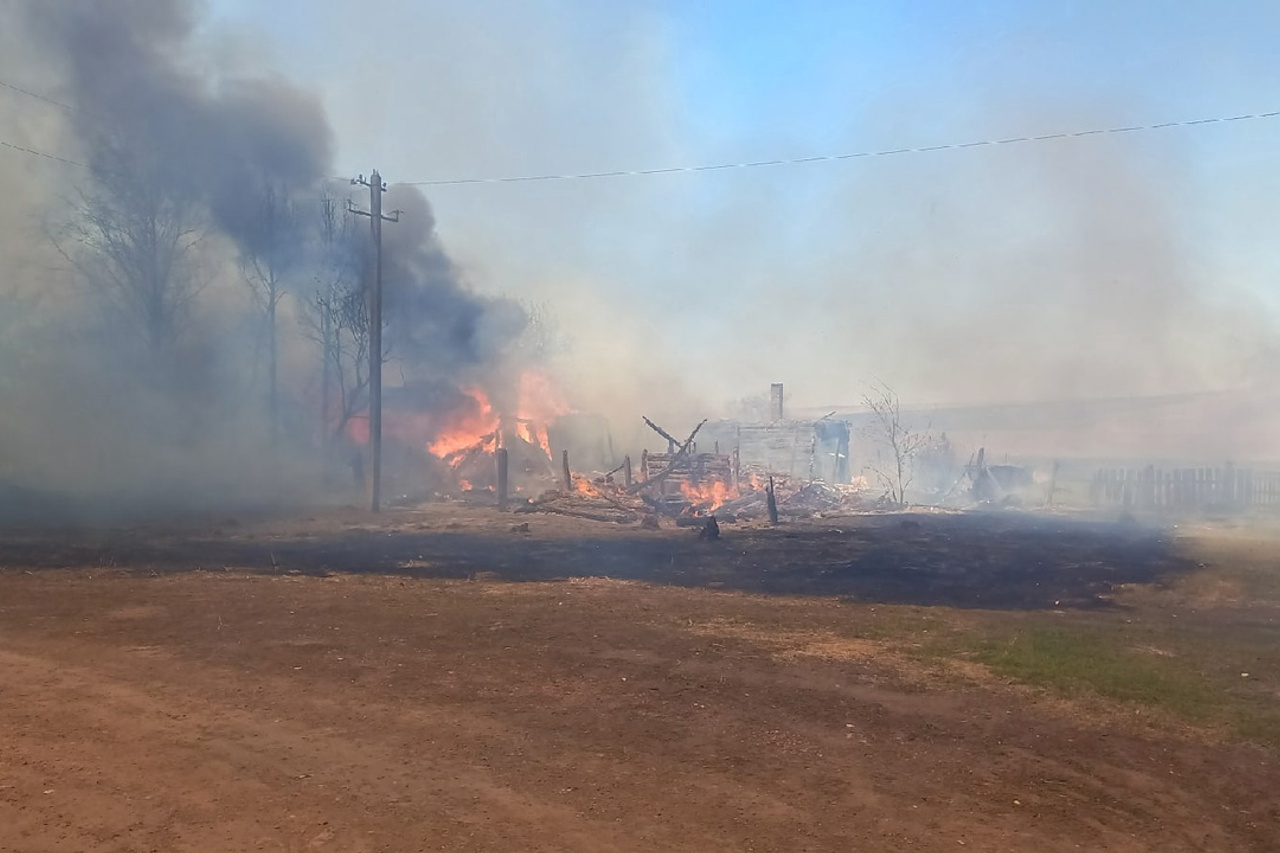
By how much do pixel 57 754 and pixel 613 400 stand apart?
153ft

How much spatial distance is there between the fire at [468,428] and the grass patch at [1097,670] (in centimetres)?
2731

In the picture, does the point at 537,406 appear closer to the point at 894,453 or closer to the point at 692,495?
the point at 692,495

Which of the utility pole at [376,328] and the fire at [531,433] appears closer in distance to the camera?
the utility pole at [376,328]

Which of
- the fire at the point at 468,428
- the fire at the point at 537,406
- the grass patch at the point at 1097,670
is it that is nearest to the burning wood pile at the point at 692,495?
the fire at the point at 468,428

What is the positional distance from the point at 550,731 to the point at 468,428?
96.6ft

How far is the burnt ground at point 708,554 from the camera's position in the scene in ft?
44.3

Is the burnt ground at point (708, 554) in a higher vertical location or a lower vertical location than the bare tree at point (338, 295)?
lower

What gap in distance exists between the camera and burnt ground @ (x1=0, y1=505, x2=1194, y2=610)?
13.5 meters

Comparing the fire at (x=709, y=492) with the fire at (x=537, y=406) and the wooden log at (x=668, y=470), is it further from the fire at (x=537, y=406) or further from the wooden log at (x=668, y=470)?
the fire at (x=537, y=406)

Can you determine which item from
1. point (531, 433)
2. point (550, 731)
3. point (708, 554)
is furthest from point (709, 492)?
point (550, 731)

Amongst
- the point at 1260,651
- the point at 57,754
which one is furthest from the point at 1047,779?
the point at 57,754

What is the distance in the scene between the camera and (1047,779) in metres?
5.40

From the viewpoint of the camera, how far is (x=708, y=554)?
17.0m

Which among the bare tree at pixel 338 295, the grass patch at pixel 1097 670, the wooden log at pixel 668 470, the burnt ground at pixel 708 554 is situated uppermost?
the bare tree at pixel 338 295
